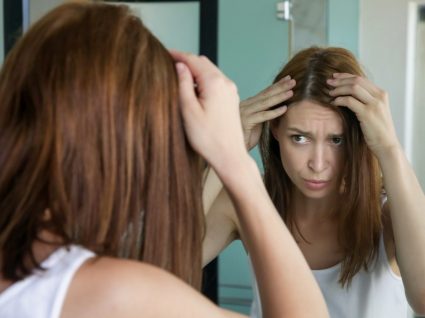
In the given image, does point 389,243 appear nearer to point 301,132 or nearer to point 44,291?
point 301,132

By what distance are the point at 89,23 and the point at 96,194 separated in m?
0.13

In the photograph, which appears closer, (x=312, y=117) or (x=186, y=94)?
(x=186, y=94)

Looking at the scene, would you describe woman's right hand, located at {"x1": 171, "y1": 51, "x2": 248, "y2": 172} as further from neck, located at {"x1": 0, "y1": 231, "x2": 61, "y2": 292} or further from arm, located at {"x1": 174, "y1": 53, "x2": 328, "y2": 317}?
neck, located at {"x1": 0, "y1": 231, "x2": 61, "y2": 292}

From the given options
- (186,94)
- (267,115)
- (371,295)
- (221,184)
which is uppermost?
(186,94)

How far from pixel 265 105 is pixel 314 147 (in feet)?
0.33

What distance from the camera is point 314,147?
34.3 inches

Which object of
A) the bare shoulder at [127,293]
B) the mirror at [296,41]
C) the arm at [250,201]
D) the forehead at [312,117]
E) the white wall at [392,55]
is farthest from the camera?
Answer: the white wall at [392,55]

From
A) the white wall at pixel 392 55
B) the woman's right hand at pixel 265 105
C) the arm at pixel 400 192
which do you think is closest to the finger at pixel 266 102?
the woman's right hand at pixel 265 105

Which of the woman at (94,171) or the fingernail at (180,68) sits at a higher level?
the fingernail at (180,68)

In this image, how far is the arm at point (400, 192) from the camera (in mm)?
748

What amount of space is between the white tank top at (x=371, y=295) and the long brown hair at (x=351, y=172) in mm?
13

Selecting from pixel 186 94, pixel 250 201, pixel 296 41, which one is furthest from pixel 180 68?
pixel 296 41

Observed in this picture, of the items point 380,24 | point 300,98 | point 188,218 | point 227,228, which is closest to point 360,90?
point 300,98

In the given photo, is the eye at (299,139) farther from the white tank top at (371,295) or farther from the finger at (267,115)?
the white tank top at (371,295)
